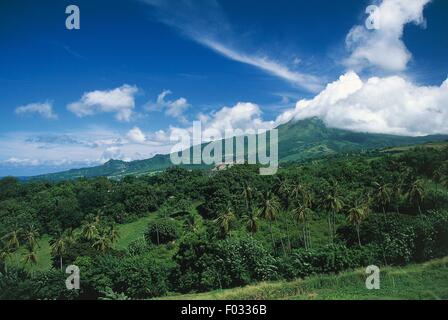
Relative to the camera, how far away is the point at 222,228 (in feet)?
176

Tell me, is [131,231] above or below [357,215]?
below

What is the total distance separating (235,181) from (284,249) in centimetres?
3657

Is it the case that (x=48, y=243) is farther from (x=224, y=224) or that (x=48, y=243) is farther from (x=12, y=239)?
(x=224, y=224)

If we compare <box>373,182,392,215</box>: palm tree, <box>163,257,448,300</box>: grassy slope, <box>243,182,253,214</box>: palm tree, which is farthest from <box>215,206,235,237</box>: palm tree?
<box>163,257,448,300</box>: grassy slope

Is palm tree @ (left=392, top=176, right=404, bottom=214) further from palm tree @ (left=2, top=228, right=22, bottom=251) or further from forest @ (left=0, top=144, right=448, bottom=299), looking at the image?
palm tree @ (left=2, top=228, right=22, bottom=251)

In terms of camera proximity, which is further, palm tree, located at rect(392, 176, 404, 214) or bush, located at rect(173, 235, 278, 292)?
palm tree, located at rect(392, 176, 404, 214)

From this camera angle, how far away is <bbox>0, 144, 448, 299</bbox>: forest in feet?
122

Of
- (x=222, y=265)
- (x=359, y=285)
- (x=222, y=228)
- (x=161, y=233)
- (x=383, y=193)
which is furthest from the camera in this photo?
(x=161, y=233)

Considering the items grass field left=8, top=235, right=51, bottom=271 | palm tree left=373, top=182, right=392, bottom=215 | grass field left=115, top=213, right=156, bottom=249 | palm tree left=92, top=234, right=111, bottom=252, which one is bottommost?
grass field left=8, top=235, right=51, bottom=271

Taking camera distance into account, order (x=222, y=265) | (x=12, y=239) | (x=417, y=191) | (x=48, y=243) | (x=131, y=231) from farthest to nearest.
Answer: (x=131, y=231), (x=48, y=243), (x=12, y=239), (x=417, y=191), (x=222, y=265)


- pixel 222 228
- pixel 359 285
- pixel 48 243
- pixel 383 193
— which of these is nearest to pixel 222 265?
pixel 359 285

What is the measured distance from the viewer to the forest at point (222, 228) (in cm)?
3716

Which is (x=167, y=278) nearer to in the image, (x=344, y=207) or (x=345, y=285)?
(x=345, y=285)
